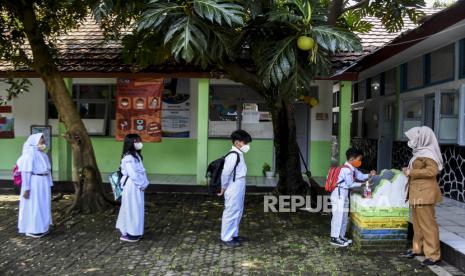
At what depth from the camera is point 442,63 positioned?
887 cm

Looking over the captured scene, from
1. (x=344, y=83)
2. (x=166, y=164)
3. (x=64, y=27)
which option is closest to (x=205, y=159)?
(x=166, y=164)

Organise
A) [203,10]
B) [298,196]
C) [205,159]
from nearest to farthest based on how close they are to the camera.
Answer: [203,10] → [298,196] → [205,159]

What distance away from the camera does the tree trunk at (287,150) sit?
8.90 m

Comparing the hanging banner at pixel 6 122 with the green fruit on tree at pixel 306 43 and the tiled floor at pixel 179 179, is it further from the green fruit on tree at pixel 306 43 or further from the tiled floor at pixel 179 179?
the green fruit on tree at pixel 306 43

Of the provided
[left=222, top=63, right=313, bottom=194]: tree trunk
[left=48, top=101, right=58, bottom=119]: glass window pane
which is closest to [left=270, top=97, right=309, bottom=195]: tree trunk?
[left=222, top=63, right=313, bottom=194]: tree trunk

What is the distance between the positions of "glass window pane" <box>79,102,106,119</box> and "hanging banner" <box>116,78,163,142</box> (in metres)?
1.46

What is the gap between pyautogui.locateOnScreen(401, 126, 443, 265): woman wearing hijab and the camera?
18.1ft

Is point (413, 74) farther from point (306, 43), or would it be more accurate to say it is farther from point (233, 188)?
point (233, 188)

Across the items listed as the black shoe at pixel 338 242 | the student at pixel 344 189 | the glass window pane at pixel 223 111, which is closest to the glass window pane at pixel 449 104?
the student at pixel 344 189

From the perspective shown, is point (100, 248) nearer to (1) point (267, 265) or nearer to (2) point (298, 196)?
(1) point (267, 265)

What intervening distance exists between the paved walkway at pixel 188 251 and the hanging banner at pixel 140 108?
316 cm

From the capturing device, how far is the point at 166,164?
12.2 metres

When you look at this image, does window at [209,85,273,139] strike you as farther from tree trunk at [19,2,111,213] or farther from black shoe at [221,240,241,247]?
black shoe at [221,240,241,247]

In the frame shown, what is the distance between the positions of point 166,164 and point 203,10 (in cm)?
745
